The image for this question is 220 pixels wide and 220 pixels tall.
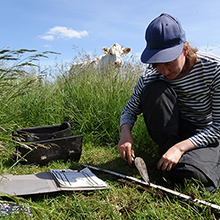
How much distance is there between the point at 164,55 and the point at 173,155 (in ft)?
2.43

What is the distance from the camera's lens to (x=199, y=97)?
2002mm

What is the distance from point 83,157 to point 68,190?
0.98 m

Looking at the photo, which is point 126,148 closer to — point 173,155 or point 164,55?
point 173,155

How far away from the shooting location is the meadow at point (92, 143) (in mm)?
1576

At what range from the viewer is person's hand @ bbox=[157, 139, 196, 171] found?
1.77m

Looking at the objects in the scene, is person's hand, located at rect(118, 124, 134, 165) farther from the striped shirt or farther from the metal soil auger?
the striped shirt

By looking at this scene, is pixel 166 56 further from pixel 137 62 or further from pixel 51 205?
pixel 137 62

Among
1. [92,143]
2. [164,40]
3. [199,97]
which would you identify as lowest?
[92,143]

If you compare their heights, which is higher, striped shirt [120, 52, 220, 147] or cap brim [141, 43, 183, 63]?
cap brim [141, 43, 183, 63]

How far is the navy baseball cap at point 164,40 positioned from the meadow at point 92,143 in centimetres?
95

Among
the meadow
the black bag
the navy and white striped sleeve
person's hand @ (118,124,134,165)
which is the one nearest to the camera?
the meadow

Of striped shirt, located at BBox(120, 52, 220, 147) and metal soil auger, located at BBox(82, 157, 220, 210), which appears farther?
striped shirt, located at BBox(120, 52, 220, 147)

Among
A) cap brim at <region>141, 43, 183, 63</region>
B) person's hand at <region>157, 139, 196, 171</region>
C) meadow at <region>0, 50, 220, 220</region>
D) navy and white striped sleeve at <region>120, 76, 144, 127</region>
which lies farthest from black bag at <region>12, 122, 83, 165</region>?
cap brim at <region>141, 43, 183, 63</region>

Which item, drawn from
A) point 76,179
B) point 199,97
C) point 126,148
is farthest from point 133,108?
point 76,179
